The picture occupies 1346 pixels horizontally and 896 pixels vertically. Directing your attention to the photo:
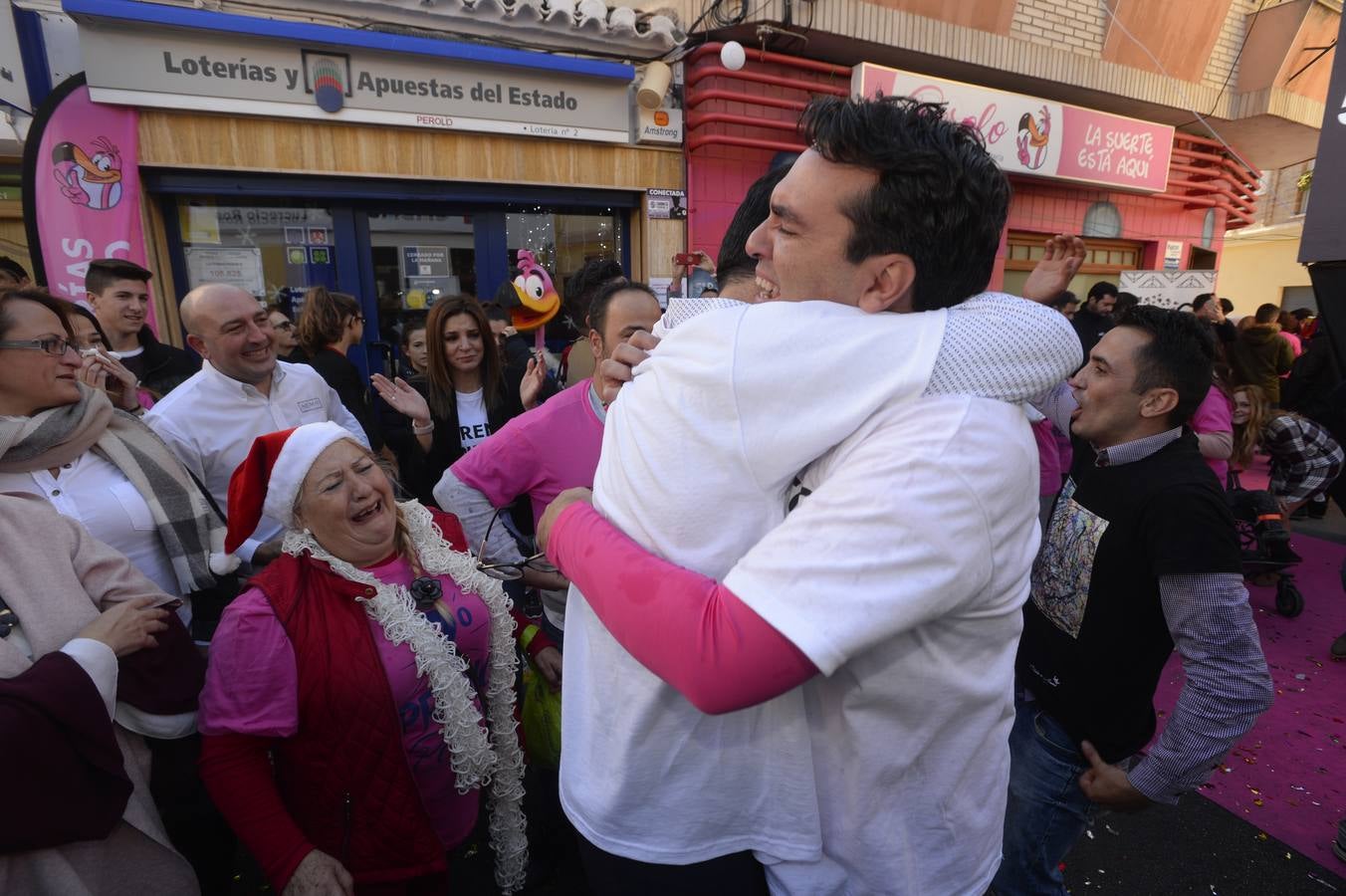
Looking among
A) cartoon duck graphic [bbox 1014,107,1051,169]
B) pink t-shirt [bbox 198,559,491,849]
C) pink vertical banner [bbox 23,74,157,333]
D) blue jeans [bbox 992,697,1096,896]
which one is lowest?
blue jeans [bbox 992,697,1096,896]

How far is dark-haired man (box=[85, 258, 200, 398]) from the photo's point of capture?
3.65 m

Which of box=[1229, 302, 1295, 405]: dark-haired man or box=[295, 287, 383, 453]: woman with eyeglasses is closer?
box=[295, 287, 383, 453]: woman with eyeglasses

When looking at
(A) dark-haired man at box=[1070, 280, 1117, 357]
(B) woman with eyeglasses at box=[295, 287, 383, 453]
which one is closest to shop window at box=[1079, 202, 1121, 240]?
(A) dark-haired man at box=[1070, 280, 1117, 357]

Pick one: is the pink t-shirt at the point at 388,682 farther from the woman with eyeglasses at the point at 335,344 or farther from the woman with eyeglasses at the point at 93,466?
the woman with eyeglasses at the point at 335,344

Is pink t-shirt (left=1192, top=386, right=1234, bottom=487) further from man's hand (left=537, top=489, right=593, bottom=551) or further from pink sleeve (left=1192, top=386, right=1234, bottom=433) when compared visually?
man's hand (left=537, top=489, right=593, bottom=551)

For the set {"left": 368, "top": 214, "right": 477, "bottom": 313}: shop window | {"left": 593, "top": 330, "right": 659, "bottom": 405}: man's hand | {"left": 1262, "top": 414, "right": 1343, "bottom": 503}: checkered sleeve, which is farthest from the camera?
{"left": 368, "top": 214, "right": 477, "bottom": 313}: shop window

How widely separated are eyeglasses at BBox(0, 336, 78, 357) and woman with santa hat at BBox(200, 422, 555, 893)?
881mm

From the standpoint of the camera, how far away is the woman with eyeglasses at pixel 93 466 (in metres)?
2.02

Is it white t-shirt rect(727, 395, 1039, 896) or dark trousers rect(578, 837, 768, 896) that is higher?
white t-shirt rect(727, 395, 1039, 896)

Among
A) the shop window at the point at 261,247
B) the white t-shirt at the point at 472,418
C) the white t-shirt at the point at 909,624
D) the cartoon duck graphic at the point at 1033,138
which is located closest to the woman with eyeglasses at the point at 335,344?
the white t-shirt at the point at 472,418

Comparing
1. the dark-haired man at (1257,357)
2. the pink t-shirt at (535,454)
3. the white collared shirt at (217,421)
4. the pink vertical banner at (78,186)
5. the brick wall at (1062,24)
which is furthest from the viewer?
the brick wall at (1062,24)

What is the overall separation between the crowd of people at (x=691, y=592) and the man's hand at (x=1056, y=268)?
13mm

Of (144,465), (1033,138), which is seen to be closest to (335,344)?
(144,465)

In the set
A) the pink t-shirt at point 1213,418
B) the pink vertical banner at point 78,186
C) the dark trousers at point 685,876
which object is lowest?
the dark trousers at point 685,876
